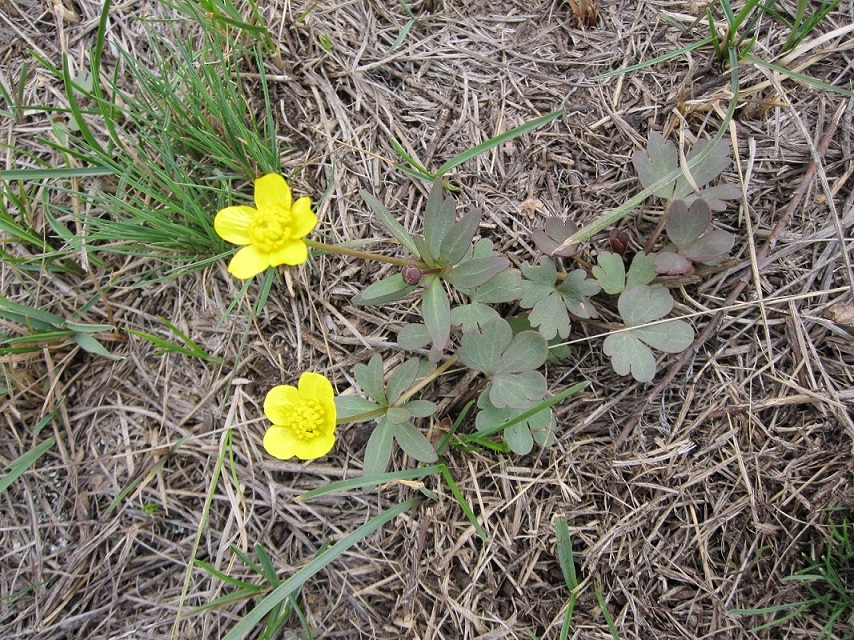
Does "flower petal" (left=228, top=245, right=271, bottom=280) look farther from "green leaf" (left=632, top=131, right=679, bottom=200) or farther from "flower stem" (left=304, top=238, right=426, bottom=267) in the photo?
"green leaf" (left=632, top=131, right=679, bottom=200)

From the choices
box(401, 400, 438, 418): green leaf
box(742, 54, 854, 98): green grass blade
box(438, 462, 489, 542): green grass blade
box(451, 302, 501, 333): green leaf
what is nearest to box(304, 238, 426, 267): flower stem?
box(451, 302, 501, 333): green leaf

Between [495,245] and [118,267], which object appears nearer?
[495,245]

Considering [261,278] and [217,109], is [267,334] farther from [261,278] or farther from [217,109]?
[217,109]

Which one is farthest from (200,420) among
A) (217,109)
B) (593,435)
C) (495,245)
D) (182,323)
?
(593,435)

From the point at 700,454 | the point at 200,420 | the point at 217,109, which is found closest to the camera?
the point at 700,454

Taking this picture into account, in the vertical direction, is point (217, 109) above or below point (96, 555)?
above

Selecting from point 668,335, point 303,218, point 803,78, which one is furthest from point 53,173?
point 803,78

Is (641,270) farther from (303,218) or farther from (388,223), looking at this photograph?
(303,218)
